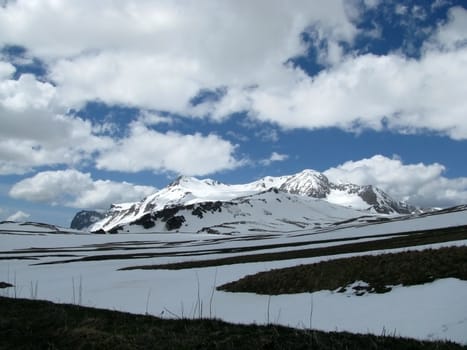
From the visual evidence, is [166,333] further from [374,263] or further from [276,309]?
[374,263]

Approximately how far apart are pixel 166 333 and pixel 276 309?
369 inches

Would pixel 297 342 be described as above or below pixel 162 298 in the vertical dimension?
above

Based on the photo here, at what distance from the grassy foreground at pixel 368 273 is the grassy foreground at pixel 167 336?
10.1 meters

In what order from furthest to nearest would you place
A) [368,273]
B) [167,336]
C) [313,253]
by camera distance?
[313,253], [368,273], [167,336]

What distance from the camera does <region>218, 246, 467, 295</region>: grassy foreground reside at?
20.8m

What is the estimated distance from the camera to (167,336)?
12047mm

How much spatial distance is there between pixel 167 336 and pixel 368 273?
47.8 ft

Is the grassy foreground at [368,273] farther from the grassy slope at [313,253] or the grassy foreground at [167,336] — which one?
the grassy slope at [313,253]

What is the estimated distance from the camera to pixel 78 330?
12.4 meters

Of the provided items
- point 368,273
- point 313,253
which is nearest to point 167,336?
point 368,273

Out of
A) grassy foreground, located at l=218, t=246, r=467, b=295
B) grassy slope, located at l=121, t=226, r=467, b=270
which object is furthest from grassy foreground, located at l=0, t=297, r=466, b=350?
grassy slope, located at l=121, t=226, r=467, b=270

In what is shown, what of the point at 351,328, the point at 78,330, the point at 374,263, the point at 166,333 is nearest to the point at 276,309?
the point at 351,328

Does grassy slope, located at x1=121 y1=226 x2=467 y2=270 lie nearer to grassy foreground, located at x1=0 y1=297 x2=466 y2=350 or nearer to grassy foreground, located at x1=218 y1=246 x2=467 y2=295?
grassy foreground, located at x1=218 y1=246 x2=467 y2=295

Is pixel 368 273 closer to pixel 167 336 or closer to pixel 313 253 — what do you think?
pixel 167 336
